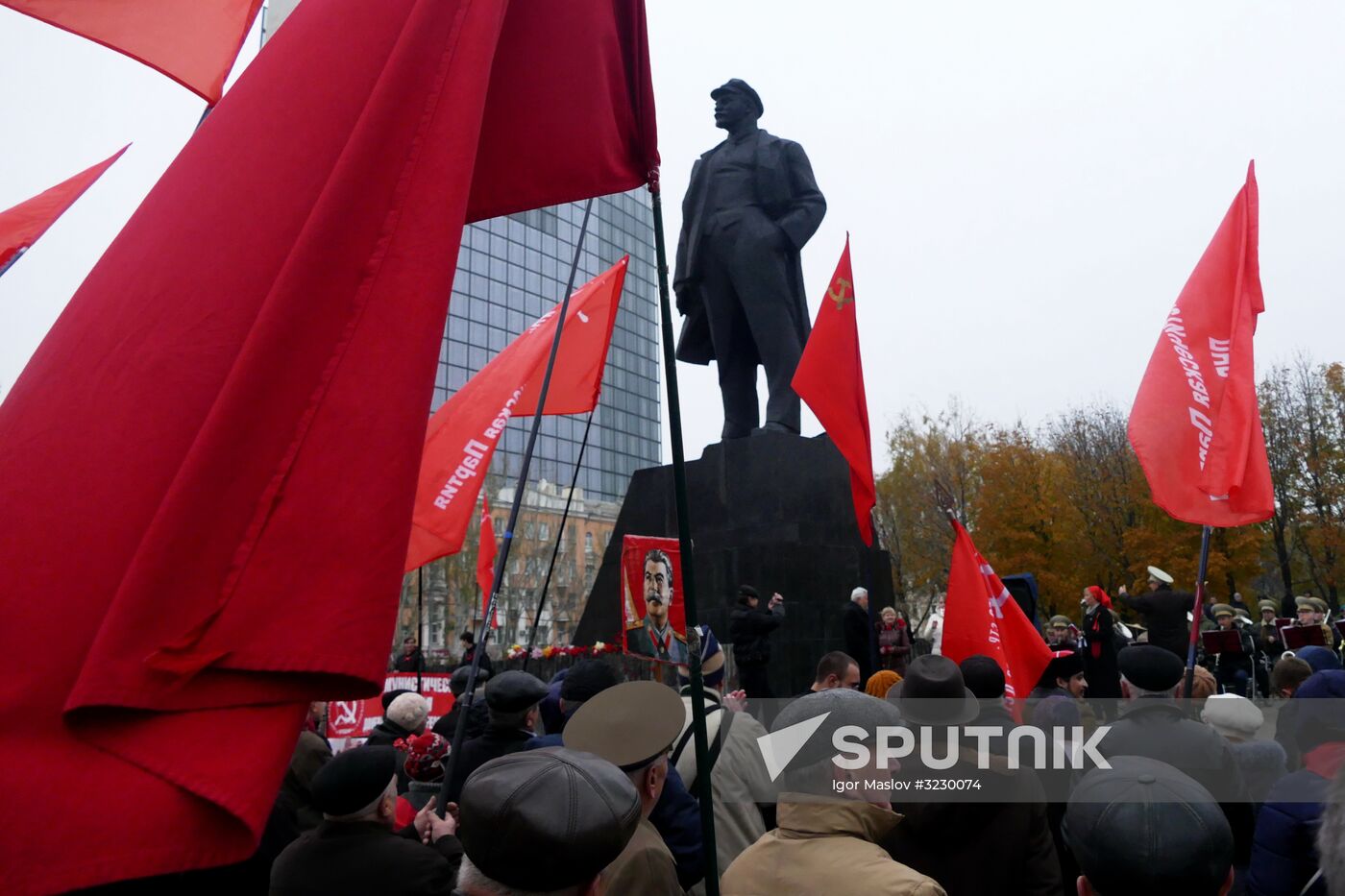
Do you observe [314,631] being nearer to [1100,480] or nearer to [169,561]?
[169,561]

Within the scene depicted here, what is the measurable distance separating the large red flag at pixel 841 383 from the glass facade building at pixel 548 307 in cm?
5189

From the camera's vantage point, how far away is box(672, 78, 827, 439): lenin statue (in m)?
11.1

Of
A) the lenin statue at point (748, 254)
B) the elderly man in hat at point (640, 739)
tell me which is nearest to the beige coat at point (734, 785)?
the elderly man in hat at point (640, 739)

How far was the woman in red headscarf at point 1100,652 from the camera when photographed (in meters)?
10.7

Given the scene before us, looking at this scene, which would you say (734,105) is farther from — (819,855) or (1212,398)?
(819,855)

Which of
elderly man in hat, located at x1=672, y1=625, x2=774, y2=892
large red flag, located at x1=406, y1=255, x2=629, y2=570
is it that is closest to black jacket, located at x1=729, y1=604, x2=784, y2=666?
large red flag, located at x1=406, y1=255, x2=629, y2=570

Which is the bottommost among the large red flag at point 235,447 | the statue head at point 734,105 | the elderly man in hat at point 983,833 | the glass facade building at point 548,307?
the elderly man in hat at point 983,833

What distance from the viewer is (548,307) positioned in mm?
73062

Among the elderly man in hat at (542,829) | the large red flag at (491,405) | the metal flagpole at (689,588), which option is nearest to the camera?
the elderly man in hat at (542,829)

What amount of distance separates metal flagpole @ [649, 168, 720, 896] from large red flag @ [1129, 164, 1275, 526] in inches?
169

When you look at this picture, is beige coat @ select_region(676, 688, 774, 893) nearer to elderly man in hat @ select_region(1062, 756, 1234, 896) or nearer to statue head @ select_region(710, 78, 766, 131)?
elderly man in hat @ select_region(1062, 756, 1234, 896)

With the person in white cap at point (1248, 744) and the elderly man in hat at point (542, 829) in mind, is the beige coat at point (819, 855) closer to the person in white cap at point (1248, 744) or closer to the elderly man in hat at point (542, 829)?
the elderly man in hat at point (542, 829)

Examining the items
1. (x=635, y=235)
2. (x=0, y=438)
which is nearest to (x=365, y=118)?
(x=0, y=438)

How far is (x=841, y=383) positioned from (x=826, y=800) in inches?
186
